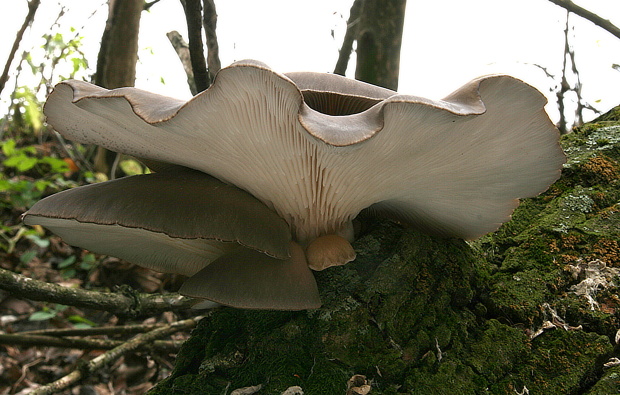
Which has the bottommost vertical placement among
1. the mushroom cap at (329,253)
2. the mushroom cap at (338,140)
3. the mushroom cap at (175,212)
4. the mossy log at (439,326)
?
the mossy log at (439,326)

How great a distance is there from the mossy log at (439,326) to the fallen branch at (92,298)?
3.16 ft

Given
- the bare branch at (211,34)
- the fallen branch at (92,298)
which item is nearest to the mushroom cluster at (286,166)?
the fallen branch at (92,298)

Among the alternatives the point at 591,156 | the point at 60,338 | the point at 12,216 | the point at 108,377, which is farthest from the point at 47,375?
the point at 591,156

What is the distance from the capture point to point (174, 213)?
140 centimetres

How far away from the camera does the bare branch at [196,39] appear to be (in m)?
2.16

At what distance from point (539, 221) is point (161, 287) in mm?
3901

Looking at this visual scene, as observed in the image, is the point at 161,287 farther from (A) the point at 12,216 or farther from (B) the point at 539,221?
(B) the point at 539,221

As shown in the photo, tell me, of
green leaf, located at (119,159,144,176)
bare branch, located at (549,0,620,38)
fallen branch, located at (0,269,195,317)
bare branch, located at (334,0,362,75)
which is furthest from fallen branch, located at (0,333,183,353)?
bare branch, located at (549,0,620,38)

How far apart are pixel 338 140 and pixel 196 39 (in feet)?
5.32

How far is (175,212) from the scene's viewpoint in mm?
1403

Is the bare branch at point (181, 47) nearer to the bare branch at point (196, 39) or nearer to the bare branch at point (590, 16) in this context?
the bare branch at point (196, 39)

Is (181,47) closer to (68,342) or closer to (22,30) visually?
(22,30)

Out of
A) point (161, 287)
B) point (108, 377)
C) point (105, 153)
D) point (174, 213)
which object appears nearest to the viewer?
point (174, 213)

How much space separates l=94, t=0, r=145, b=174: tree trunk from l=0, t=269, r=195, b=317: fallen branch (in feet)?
14.0
